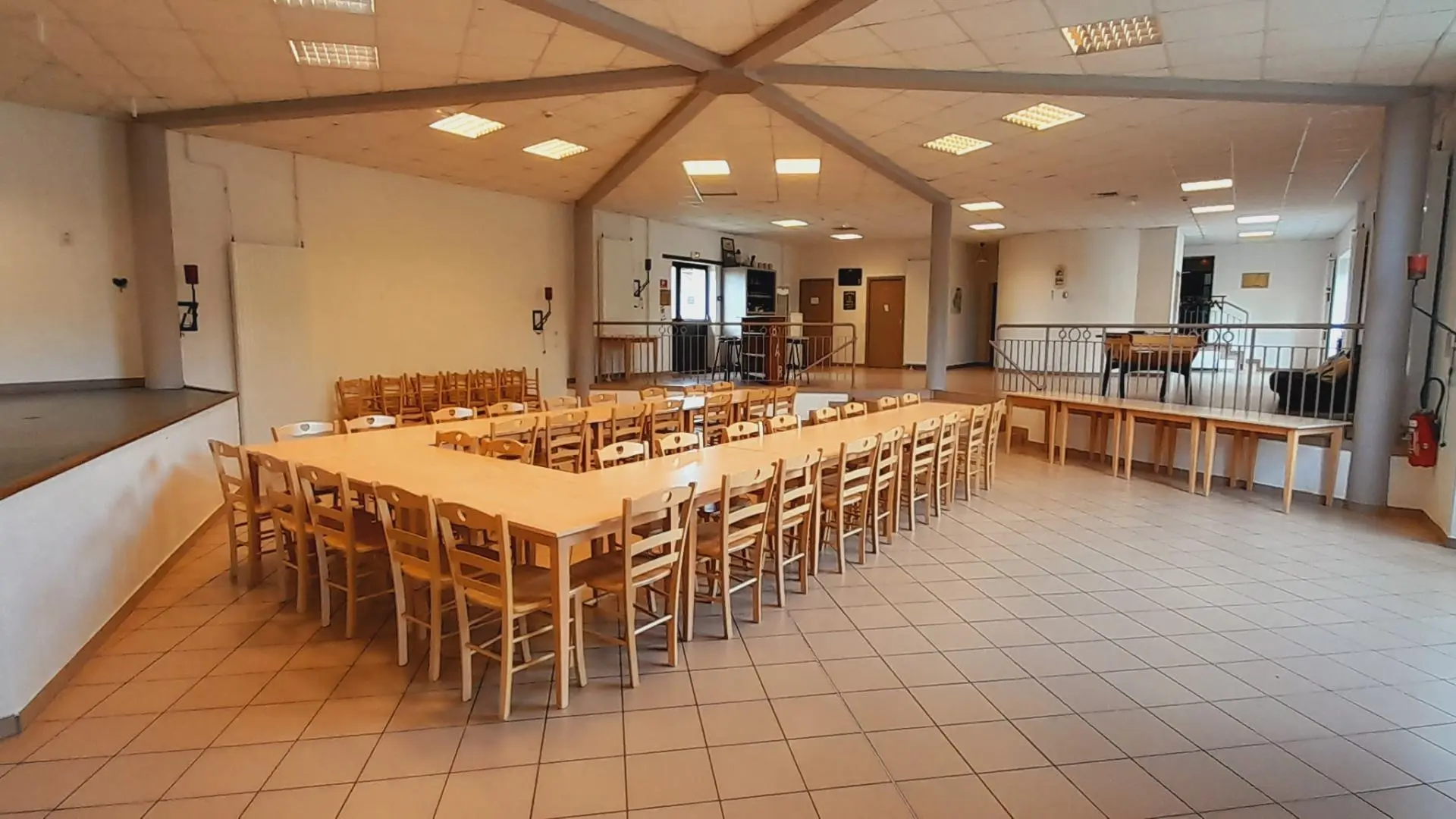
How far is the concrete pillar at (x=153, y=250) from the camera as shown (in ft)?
20.3

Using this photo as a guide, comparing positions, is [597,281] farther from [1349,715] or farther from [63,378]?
[1349,715]

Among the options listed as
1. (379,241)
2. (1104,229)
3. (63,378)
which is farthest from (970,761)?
(1104,229)

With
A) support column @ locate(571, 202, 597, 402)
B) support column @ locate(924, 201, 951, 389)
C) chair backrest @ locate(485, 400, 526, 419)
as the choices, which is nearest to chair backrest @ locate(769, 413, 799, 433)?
Result: chair backrest @ locate(485, 400, 526, 419)

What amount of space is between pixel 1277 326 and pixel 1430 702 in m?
4.88

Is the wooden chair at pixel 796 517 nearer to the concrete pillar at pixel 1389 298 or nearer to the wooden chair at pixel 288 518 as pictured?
the wooden chair at pixel 288 518

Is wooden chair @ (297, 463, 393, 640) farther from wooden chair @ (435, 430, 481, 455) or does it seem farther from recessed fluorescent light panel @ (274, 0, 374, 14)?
recessed fluorescent light panel @ (274, 0, 374, 14)

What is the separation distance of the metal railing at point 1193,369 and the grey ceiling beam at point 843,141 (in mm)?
2167

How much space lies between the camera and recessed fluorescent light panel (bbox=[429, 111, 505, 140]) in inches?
261

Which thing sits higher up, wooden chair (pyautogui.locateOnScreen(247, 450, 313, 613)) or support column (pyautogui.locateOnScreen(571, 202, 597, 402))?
support column (pyautogui.locateOnScreen(571, 202, 597, 402))

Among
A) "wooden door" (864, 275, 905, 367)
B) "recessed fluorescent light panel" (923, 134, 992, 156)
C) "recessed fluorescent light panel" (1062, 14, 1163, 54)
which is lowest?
"wooden door" (864, 275, 905, 367)

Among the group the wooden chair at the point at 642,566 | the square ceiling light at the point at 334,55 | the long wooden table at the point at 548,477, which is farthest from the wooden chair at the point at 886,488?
the square ceiling light at the point at 334,55

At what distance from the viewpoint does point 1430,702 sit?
300 centimetres

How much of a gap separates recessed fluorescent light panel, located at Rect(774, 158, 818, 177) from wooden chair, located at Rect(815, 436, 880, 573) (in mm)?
4363

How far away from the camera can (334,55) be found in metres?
5.12
